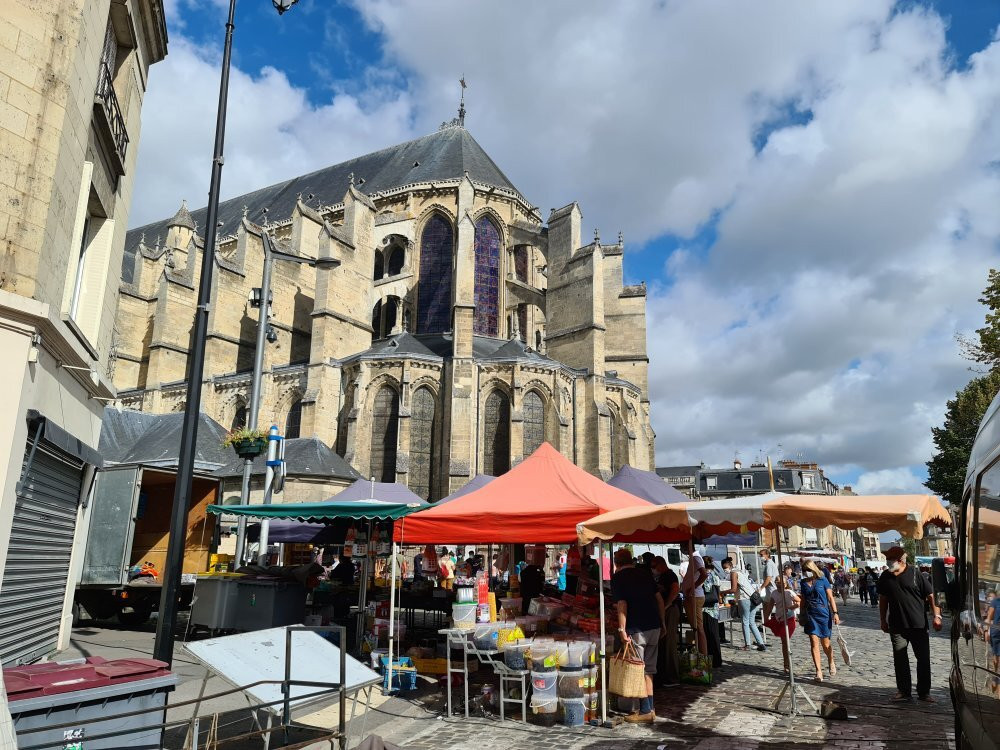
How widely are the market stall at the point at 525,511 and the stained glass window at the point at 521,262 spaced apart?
963 inches

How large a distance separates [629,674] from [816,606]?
9.51ft

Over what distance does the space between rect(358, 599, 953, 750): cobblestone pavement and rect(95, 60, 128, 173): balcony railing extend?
6.97 meters

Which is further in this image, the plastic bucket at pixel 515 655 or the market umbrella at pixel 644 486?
the market umbrella at pixel 644 486

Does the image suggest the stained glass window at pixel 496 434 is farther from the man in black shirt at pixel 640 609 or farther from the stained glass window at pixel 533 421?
the man in black shirt at pixel 640 609

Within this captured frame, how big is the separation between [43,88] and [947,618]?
2320 centimetres

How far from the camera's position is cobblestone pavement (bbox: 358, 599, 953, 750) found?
17.0 ft

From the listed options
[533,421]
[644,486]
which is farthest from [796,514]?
[533,421]

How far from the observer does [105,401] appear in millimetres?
9242

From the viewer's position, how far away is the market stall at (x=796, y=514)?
5.45 metres

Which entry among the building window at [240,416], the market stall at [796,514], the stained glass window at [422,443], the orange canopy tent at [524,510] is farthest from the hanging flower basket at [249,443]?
the building window at [240,416]

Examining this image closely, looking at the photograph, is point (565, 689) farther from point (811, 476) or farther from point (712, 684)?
point (811, 476)

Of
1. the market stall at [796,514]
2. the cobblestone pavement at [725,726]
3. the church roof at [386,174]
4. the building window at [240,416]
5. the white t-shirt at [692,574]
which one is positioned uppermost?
the church roof at [386,174]

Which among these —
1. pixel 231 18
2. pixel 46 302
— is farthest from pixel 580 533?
pixel 231 18

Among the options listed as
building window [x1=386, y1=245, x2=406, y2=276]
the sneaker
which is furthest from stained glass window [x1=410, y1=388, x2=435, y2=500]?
the sneaker
